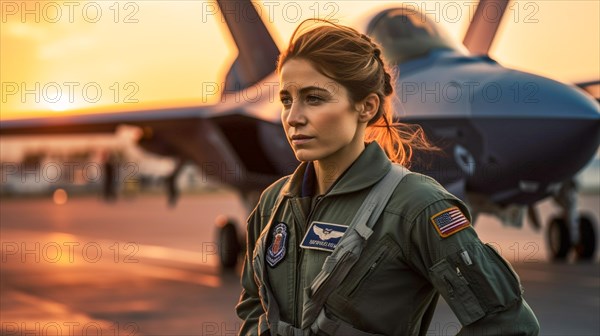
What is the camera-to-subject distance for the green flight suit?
1961mm

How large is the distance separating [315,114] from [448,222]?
1.31 feet

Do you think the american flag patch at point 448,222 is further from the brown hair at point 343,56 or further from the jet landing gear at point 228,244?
the jet landing gear at point 228,244

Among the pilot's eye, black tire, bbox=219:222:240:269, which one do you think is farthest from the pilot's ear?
black tire, bbox=219:222:240:269

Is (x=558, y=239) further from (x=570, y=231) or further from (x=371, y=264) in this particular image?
(x=371, y=264)

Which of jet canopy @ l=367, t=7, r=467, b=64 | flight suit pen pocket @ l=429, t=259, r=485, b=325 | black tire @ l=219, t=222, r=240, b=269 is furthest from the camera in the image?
black tire @ l=219, t=222, r=240, b=269

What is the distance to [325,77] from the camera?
2.14 m

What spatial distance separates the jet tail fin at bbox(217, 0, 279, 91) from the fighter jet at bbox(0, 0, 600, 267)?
1cm

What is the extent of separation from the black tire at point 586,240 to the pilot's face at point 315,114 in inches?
445

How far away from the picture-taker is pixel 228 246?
42.6ft

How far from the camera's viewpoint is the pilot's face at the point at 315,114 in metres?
2.14

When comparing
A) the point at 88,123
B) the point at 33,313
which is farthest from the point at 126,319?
the point at 88,123

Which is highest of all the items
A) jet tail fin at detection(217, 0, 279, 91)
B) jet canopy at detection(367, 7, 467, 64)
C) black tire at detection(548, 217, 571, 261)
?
jet canopy at detection(367, 7, 467, 64)

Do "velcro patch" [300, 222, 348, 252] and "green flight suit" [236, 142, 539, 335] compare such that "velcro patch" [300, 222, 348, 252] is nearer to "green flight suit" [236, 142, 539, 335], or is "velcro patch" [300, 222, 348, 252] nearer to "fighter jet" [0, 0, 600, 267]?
"green flight suit" [236, 142, 539, 335]

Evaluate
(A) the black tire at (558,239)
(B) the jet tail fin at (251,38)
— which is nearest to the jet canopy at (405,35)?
(B) the jet tail fin at (251,38)
